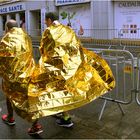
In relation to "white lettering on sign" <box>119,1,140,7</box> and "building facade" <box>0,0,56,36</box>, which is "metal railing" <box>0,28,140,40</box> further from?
"building facade" <box>0,0,56,36</box>

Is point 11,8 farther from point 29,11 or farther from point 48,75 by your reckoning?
point 48,75

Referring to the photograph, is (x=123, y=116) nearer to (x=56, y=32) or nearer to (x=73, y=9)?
(x=56, y=32)

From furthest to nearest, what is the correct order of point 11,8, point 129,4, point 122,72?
1. point 11,8
2. point 129,4
3. point 122,72

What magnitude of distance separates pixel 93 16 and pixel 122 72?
12.6m

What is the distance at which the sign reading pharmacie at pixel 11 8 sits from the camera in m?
24.0

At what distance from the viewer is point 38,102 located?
430cm

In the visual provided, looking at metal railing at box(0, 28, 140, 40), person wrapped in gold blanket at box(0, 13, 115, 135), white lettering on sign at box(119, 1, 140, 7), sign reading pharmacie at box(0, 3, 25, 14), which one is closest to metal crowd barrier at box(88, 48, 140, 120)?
person wrapped in gold blanket at box(0, 13, 115, 135)

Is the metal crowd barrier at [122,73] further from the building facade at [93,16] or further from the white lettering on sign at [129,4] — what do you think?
the white lettering on sign at [129,4]

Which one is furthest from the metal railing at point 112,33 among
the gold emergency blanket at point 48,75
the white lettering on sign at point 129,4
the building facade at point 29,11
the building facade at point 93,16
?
the gold emergency blanket at point 48,75

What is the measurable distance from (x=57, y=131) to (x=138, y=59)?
1597 mm

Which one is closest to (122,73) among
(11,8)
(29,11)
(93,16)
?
(93,16)

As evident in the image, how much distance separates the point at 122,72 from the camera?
17.3 ft

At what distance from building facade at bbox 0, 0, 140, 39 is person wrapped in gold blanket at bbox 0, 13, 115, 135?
7881 mm

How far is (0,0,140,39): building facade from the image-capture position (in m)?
15.5
